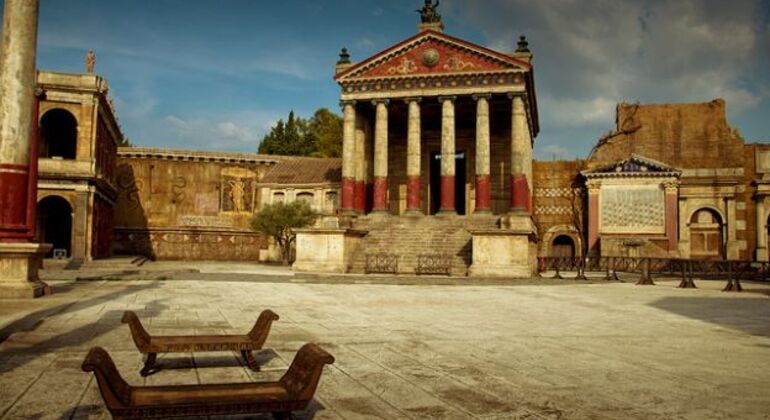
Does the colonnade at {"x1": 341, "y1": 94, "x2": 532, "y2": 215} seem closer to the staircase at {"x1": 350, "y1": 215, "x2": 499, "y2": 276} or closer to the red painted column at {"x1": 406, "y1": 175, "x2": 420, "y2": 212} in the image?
the red painted column at {"x1": 406, "y1": 175, "x2": 420, "y2": 212}

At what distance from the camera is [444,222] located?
32.2m

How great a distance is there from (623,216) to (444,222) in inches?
583

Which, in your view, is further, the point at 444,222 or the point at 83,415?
the point at 444,222

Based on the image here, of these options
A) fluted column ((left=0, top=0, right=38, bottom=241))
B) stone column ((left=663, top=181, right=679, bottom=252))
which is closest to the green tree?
stone column ((left=663, top=181, right=679, bottom=252))

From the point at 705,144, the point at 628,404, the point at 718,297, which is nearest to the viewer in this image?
the point at 628,404

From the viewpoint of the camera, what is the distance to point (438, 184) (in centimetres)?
4112

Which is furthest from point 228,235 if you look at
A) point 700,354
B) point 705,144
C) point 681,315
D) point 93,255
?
point 700,354

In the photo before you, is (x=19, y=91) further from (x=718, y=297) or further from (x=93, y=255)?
(x=93, y=255)

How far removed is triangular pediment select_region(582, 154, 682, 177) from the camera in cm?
3972

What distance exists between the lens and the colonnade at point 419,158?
→ 32.4 metres

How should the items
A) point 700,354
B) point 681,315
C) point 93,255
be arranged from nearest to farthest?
point 700,354 < point 681,315 < point 93,255

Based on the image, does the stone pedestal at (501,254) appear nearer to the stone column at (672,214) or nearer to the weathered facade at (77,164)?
the stone column at (672,214)

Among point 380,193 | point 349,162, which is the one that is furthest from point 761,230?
point 349,162

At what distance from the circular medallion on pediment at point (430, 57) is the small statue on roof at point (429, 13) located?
343 cm
